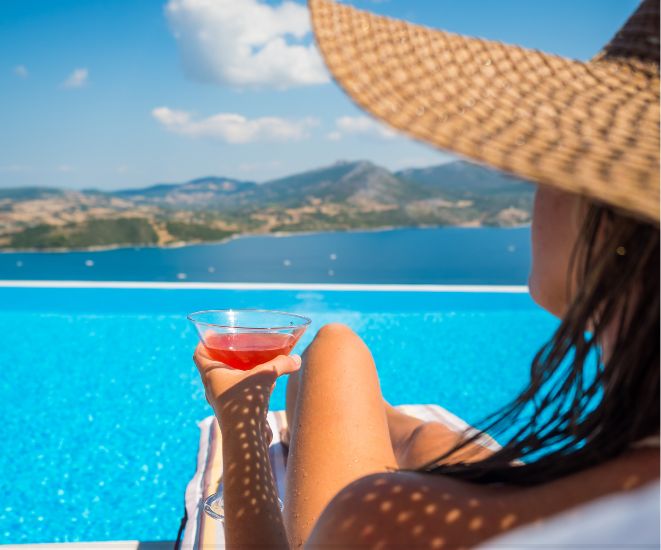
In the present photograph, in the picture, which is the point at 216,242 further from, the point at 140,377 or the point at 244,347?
the point at 244,347

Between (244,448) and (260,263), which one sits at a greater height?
(244,448)

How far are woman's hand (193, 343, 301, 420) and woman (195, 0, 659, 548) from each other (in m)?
0.54

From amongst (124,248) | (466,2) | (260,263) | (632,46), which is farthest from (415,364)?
(466,2)

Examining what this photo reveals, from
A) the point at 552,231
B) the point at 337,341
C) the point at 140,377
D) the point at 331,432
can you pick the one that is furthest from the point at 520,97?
the point at 140,377

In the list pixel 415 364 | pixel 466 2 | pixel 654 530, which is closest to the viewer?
pixel 654 530

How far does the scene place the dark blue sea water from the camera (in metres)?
18.0

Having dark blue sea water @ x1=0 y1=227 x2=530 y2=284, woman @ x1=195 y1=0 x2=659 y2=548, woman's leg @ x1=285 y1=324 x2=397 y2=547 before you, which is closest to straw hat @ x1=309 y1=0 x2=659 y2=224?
woman @ x1=195 y1=0 x2=659 y2=548

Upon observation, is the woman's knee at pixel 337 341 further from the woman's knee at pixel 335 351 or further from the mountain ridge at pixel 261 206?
the mountain ridge at pixel 261 206

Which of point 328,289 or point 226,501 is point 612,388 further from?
point 328,289

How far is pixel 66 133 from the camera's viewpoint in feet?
110

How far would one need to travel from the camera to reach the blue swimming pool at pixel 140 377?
9.30ft

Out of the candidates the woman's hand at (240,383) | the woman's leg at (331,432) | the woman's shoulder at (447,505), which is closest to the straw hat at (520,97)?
the woman's shoulder at (447,505)

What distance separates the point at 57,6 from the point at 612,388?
28.6 meters

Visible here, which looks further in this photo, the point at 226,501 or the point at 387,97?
the point at 226,501
